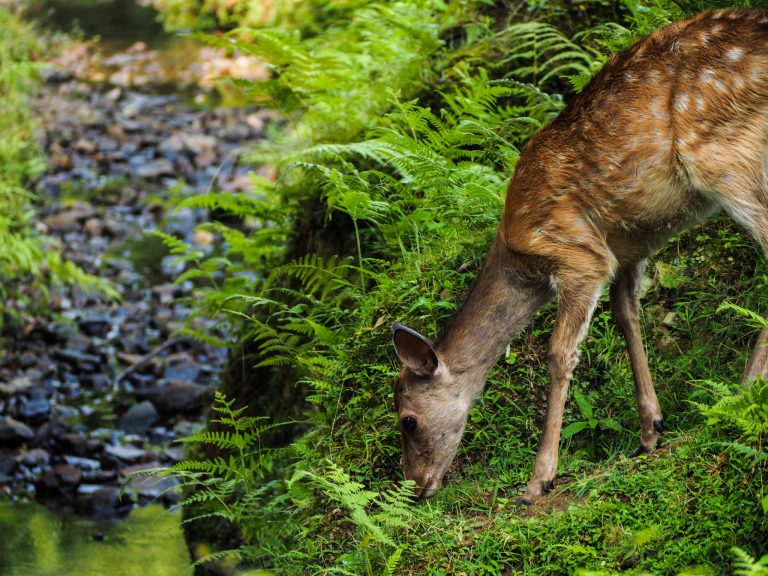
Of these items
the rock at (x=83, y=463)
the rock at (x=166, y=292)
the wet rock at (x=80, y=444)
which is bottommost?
the rock at (x=166, y=292)

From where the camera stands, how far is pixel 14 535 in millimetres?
7711

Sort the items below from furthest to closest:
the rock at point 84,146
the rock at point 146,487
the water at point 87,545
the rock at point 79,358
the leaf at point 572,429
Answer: the rock at point 84,146, the rock at point 79,358, the rock at point 146,487, the water at point 87,545, the leaf at point 572,429

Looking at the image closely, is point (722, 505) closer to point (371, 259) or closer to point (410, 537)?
point (410, 537)

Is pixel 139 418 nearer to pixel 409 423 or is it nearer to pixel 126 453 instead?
pixel 126 453

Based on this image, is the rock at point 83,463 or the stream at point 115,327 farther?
the rock at point 83,463

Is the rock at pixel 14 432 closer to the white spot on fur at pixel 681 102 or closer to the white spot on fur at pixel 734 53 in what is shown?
the white spot on fur at pixel 681 102

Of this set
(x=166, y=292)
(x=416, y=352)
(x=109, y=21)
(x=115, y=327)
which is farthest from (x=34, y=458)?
(x=109, y=21)

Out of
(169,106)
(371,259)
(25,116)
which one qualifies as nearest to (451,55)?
(371,259)

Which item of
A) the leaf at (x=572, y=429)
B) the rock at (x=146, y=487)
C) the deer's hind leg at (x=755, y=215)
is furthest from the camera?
the rock at (x=146, y=487)

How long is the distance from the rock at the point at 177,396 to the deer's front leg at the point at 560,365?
5.32m

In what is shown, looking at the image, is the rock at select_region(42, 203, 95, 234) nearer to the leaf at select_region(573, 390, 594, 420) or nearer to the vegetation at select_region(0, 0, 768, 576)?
the vegetation at select_region(0, 0, 768, 576)

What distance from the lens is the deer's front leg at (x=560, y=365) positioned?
4816 mm

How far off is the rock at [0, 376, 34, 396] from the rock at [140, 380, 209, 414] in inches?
45.7

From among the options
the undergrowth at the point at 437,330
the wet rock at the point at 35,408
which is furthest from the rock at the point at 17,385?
the undergrowth at the point at 437,330
